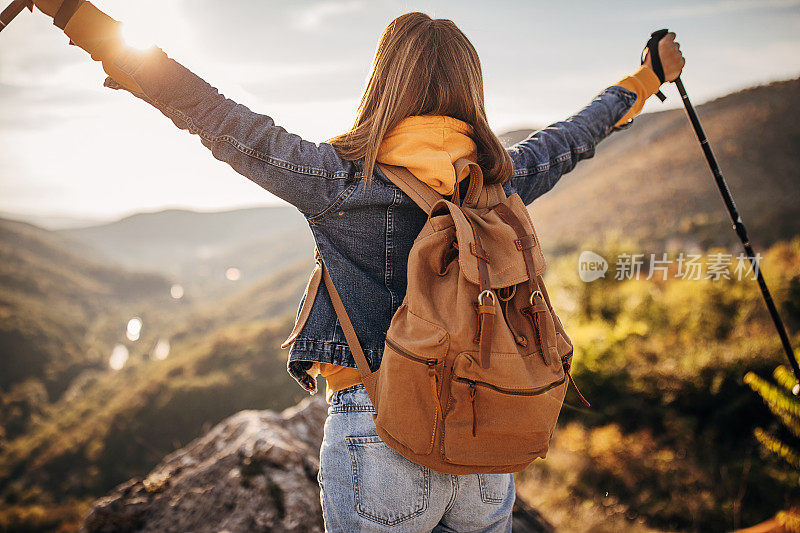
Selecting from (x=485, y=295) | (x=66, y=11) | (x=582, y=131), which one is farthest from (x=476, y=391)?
(x=66, y=11)

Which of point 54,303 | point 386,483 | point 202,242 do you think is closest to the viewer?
point 386,483

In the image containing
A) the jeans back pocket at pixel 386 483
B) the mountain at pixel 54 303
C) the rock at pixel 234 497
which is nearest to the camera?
the jeans back pocket at pixel 386 483

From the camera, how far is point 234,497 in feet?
8.53

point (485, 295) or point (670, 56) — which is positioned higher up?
point (670, 56)

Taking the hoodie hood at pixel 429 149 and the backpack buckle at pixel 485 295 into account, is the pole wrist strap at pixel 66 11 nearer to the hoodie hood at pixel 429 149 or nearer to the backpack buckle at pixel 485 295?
the hoodie hood at pixel 429 149

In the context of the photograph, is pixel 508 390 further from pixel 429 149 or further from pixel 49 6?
pixel 49 6

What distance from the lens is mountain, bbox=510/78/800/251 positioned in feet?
51.7

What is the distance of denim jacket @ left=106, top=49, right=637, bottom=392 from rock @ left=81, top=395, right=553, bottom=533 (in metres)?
1.52

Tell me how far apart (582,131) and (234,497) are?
2.66 metres

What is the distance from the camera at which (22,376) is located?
1571 inches

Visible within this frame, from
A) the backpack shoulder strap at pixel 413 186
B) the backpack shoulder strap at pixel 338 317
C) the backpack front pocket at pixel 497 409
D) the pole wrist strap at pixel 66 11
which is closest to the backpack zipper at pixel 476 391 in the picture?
the backpack front pocket at pixel 497 409

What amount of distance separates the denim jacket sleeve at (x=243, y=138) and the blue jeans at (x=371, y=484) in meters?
0.58

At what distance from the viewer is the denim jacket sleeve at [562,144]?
1.63 metres

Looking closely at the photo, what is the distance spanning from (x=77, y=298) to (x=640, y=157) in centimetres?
6756
